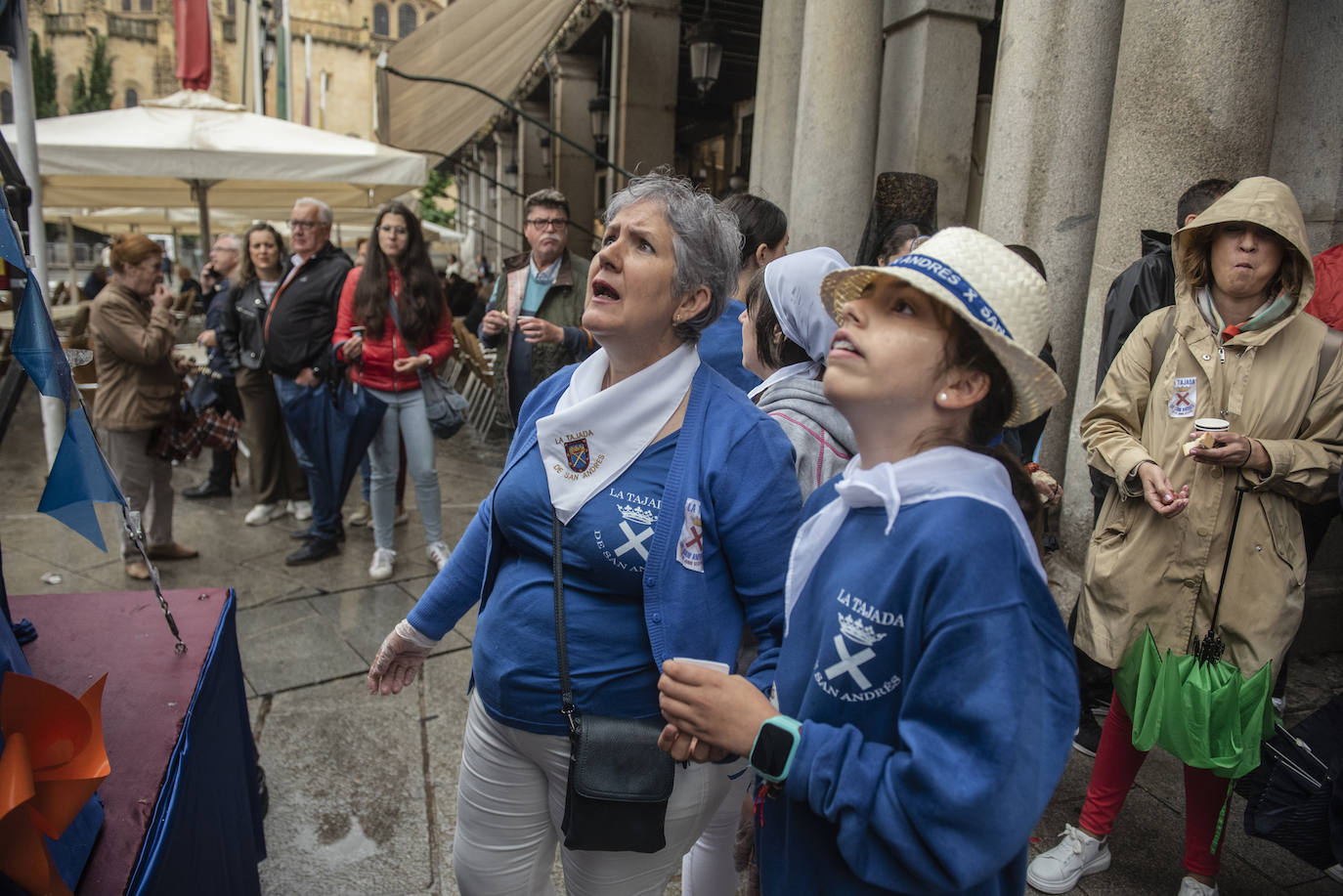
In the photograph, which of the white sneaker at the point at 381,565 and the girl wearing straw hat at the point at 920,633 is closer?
the girl wearing straw hat at the point at 920,633

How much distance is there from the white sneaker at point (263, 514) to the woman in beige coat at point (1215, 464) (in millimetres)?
5479

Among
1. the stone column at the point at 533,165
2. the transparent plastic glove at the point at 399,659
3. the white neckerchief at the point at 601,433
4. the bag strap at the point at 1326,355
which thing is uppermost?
the stone column at the point at 533,165

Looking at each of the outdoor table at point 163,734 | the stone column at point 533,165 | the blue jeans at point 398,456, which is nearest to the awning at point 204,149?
the blue jeans at point 398,456

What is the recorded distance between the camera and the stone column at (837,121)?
19.7 ft

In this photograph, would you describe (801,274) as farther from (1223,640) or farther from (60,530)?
(60,530)

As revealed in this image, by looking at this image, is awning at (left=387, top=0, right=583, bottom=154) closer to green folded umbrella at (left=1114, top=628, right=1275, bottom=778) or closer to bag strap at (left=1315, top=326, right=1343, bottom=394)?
bag strap at (left=1315, top=326, right=1343, bottom=394)

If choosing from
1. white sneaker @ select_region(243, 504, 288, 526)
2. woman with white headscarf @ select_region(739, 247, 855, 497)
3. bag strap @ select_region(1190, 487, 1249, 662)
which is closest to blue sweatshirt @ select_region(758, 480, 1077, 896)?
woman with white headscarf @ select_region(739, 247, 855, 497)

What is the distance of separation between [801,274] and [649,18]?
9543 millimetres

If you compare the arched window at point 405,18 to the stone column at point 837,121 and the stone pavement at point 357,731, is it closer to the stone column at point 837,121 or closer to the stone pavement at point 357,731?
the stone column at point 837,121

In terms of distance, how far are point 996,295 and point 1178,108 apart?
10.3 feet

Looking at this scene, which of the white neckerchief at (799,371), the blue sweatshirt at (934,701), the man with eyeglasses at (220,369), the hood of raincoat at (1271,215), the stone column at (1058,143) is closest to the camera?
the blue sweatshirt at (934,701)

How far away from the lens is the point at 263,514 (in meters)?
6.52

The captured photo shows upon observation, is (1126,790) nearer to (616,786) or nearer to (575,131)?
(616,786)

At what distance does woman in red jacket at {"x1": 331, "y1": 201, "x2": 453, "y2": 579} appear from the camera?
5.20m
